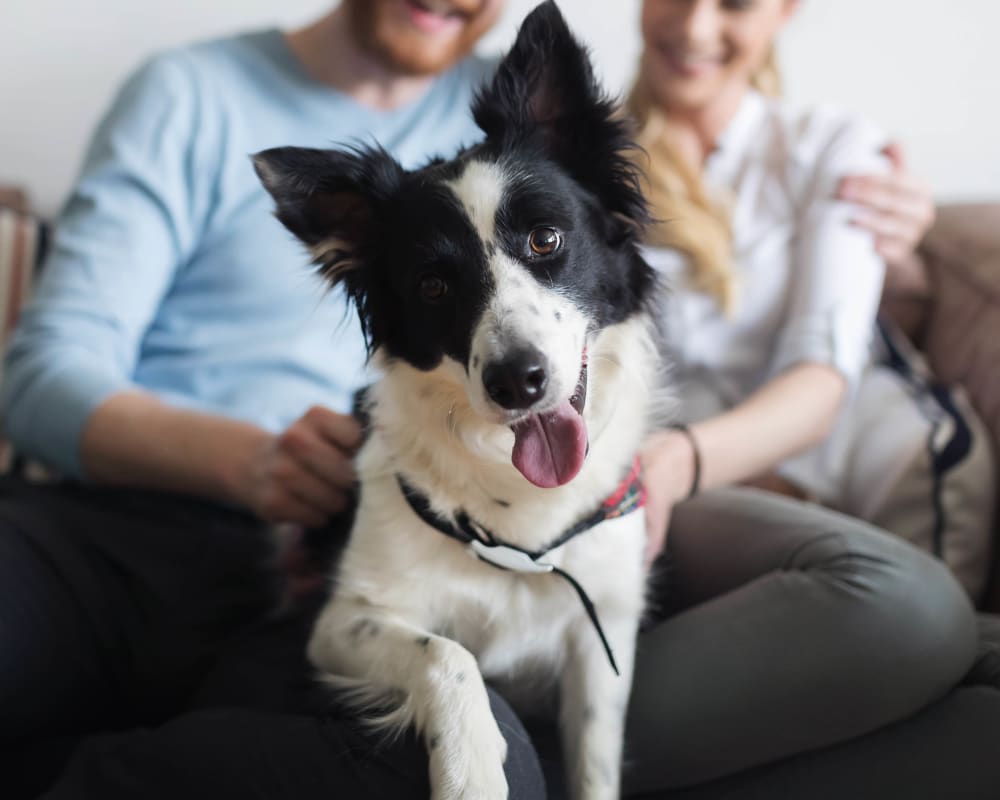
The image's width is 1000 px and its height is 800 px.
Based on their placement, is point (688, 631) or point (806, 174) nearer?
point (688, 631)

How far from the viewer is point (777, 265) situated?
1893 millimetres

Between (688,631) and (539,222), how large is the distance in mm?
689

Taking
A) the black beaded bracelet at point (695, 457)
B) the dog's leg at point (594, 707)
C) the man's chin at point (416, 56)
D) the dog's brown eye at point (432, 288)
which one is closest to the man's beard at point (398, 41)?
the man's chin at point (416, 56)

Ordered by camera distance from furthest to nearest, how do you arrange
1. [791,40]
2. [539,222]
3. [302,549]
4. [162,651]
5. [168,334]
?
[791,40]
[168,334]
[302,549]
[162,651]
[539,222]

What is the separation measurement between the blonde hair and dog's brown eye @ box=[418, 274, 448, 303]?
78 cm

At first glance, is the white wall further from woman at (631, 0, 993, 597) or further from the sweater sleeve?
the sweater sleeve

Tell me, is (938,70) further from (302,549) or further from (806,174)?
(302,549)

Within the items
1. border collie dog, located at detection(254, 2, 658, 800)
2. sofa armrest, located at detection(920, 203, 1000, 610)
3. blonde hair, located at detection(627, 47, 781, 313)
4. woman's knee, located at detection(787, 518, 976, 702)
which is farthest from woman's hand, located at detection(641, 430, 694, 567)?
sofa armrest, located at detection(920, 203, 1000, 610)

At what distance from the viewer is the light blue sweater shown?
162 centimetres

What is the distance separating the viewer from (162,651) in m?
1.43

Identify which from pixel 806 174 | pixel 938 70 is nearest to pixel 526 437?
pixel 806 174

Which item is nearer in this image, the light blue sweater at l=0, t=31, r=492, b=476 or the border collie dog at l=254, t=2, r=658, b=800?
the border collie dog at l=254, t=2, r=658, b=800

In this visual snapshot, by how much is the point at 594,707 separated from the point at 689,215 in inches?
43.0

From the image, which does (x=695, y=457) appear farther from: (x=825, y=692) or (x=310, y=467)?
(x=310, y=467)
